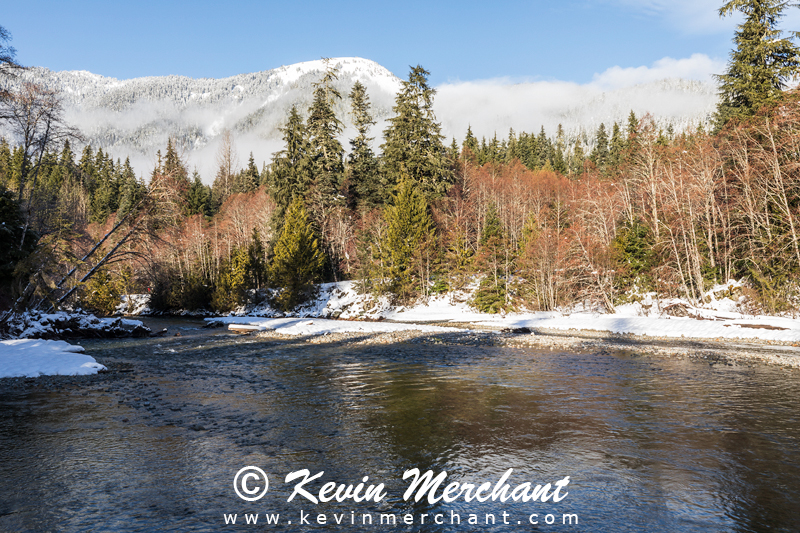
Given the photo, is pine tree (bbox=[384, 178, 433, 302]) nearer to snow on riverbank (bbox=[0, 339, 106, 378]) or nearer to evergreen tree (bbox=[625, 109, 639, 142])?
evergreen tree (bbox=[625, 109, 639, 142])

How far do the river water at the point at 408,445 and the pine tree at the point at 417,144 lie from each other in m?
36.3

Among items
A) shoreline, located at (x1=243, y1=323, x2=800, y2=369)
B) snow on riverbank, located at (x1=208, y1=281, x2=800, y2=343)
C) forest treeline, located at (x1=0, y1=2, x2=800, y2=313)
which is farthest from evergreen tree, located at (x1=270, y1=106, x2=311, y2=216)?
shoreline, located at (x1=243, y1=323, x2=800, y2=369)

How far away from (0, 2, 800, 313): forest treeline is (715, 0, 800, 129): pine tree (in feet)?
0.69

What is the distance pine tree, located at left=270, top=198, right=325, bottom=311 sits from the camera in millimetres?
48438

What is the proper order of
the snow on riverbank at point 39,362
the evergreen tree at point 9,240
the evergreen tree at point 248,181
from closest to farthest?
the snow on riverbank at point 39,362
the evergreen tree at point 9,240
the evergreen tree at point 248,181

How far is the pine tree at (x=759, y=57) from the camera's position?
117 ft

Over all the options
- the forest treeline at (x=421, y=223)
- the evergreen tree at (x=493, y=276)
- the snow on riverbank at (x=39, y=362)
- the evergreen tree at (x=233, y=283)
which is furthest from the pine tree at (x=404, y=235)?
the snow on riverbank at (x=39, y=362)

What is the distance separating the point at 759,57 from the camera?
36.9 metres

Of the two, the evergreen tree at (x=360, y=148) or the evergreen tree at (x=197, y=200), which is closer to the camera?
the evergreen tree at (x=360, y=148)

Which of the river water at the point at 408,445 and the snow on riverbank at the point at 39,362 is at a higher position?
the snow on riverbank at the point at 39,362

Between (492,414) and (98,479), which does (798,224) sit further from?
(98,479)

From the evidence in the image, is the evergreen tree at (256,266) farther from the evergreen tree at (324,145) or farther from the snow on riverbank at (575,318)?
the evergreen tree at (324,145)

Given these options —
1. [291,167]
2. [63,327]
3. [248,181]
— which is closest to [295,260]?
[291,167]

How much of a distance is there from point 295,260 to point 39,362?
3203cm
